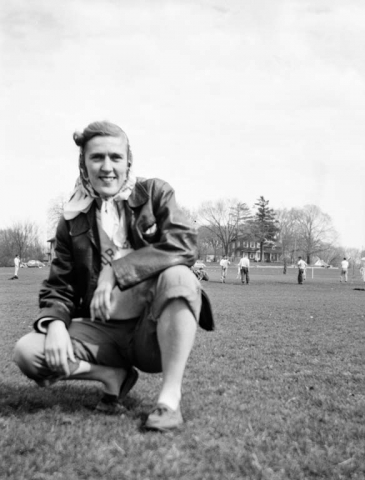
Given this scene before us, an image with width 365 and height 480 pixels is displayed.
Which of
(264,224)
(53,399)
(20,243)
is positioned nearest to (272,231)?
(264,224)

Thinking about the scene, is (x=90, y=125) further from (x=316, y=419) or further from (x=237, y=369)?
(x=237, y=369)

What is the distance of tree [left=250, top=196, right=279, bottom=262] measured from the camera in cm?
10725

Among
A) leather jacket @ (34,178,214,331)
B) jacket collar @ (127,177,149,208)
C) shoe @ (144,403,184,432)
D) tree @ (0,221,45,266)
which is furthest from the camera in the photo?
tree @ (0,221,45,266)

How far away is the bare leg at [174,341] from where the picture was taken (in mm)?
2541

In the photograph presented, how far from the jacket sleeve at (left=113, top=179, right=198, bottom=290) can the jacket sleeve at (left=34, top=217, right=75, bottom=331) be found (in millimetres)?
377

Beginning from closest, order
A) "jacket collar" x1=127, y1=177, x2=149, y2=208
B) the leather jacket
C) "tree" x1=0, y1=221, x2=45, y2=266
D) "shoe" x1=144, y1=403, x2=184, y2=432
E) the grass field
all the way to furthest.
→ the grass field → "shoe" x1=144, y1=403, x2=184, y2=432 → the leather jacket → "jacket collar" x1=127, y1=177, x2=149, y2=208 → "tree" x1=0, y1=221, x2=45, y2=266

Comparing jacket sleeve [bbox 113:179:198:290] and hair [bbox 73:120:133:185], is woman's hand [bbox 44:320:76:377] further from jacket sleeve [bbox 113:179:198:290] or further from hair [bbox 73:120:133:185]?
hair [bbox 73:120:133:185]

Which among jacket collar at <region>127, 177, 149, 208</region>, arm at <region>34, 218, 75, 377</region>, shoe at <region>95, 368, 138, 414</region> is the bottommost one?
shoe at <region>95, 368, 138, 414</region>

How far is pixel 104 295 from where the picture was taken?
2.59m

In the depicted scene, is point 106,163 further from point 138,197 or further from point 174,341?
point 174,341

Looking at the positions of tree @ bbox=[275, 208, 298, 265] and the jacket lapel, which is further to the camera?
tree @ bbox=[275, 208, 298, 265]

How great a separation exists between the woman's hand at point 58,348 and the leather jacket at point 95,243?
9cm

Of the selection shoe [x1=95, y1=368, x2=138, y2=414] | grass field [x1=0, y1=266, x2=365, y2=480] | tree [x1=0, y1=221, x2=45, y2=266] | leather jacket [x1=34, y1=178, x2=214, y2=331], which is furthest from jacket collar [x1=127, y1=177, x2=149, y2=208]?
tree [x1=0, y1=221, x2=45, y2=266]

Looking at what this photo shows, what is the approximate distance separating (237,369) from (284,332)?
3.02 meters
